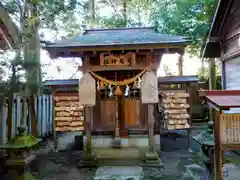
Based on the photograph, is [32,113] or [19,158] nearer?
[19,158]

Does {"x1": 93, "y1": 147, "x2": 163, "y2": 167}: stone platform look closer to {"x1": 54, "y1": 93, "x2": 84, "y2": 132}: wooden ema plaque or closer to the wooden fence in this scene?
{"x1": 54, "y1": 93, "x2": 84, "y2": 132}: wooden ema plaque

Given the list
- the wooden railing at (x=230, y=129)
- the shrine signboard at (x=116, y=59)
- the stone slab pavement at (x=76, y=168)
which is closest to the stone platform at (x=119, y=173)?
the stone slab pavement at (x=76, y=168)

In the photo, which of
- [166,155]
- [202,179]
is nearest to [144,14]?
[166,155]

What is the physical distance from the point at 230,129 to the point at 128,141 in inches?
201

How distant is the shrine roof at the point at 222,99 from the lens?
3533 mm

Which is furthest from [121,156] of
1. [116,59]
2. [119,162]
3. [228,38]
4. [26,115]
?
[228,38]

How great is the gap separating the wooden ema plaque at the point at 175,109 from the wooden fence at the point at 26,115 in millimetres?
4906

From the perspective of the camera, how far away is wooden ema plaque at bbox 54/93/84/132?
8.88 meters

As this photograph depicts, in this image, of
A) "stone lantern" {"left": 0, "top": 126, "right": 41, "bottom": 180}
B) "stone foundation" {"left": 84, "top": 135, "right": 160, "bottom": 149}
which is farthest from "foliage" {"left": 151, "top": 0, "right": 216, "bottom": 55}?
"stone lantern" {"left": 0, "top": 126, "right": 41, "bottom": 180}

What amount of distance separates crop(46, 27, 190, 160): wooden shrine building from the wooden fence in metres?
2.11

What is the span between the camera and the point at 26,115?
8969 millimetres

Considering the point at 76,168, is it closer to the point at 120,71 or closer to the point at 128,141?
the point at 128,141

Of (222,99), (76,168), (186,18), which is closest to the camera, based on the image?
(222,99)

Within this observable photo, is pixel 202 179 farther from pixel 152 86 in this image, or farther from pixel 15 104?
pixel 15 104
